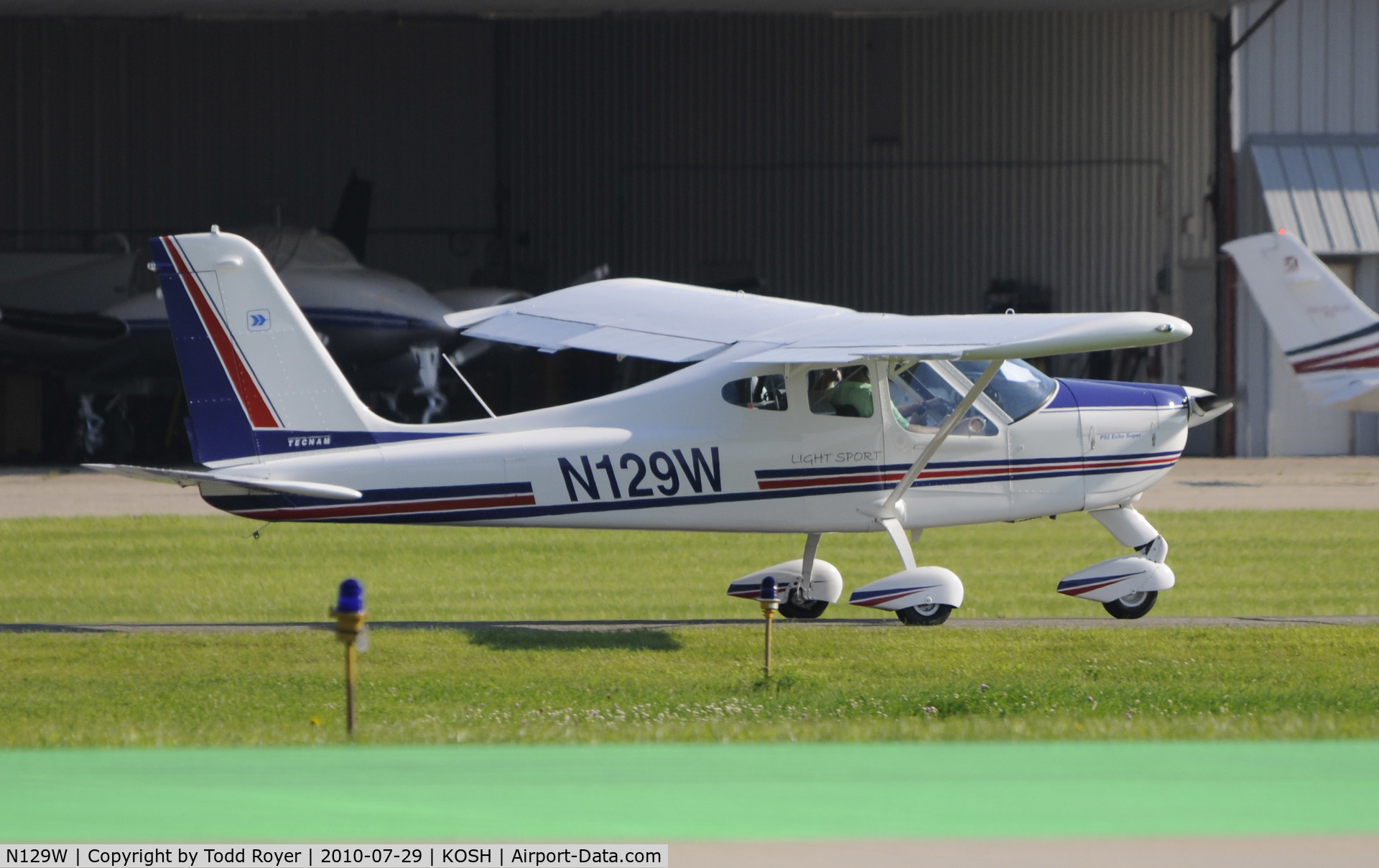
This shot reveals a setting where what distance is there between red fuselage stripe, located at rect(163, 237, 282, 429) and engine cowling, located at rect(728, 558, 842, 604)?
3661 millimetres

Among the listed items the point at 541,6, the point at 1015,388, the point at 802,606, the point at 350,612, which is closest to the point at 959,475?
the point at 1015,388

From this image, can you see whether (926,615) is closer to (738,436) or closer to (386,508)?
(738,436)

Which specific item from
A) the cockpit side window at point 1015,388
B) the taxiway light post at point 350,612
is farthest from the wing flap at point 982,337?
the taxiway light post at point 350,612

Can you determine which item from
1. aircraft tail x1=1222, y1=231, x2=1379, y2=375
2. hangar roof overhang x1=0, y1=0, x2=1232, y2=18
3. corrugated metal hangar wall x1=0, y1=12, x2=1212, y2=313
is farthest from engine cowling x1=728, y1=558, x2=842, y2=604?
corrugated metal hangar wall x1=0, y1=12, x2=1212, y2=313

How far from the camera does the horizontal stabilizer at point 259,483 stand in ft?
30.6

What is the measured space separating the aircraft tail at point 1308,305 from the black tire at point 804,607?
13.6m

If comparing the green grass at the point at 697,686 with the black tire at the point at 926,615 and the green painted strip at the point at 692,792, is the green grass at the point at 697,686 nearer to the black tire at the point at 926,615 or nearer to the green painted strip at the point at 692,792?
the black tire at the point at 926,615

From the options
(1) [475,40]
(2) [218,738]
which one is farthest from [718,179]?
(2) [218,738]

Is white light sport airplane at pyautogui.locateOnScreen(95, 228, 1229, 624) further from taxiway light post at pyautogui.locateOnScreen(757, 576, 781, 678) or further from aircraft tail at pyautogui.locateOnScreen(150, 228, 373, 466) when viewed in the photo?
taxiway light post at pyautogui.locateOnScreen(757, 576, 781, 678)

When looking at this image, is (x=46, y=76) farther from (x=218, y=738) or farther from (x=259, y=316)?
(x=218, y=738)

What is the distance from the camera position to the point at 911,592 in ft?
35.1

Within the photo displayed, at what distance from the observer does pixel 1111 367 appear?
32.8 metres

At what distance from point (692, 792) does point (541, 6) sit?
881 inches

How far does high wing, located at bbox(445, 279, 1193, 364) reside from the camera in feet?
30.8
